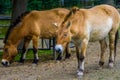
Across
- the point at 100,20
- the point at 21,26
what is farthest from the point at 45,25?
the point at 100,20

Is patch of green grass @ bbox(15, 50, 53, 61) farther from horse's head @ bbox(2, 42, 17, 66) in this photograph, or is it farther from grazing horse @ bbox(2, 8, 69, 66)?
horse's head @ bbox(2, 42, 17, 66)

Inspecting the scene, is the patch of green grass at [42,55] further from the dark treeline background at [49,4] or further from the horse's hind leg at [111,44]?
the dark treeline background at [49,4]

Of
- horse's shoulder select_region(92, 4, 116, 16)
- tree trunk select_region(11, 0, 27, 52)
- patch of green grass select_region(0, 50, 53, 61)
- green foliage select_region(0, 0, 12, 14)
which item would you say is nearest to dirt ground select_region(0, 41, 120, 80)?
patch of green grass select_region(0, 50, 53, 61)

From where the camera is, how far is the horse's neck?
375 inches

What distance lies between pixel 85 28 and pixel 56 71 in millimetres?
1420

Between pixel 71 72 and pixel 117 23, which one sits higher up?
pixel 117 23

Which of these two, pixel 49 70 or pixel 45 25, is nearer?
→ pixel 49 70

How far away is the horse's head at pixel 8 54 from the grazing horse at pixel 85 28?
217cm

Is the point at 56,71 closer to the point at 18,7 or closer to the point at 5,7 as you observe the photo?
the point at 18,7

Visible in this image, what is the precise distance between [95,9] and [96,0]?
15.7 meters

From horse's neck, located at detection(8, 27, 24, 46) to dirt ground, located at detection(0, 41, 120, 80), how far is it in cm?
59

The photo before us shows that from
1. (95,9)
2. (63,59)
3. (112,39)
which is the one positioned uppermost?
(95,9)

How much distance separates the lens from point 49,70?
8.68 metres

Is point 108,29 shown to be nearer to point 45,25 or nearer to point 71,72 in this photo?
point 71,72
